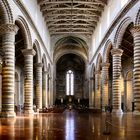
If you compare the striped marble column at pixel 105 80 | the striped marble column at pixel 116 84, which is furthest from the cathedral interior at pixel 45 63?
the striped marble column at pixel 105 80

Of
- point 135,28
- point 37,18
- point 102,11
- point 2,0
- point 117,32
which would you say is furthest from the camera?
point 102,11

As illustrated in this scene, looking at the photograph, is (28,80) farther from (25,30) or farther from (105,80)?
(105,80)

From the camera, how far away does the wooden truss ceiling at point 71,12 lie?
39438 mm

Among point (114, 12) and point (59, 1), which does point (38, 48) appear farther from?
point (114, 12)

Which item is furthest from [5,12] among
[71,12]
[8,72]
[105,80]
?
[71,12]

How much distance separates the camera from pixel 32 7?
34094 millimetres

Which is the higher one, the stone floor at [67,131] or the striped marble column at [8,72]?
the striped marble column at [8,72]

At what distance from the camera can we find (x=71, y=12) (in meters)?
44.0

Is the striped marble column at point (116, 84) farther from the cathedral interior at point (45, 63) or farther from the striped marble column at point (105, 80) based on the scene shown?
the striped marble column at point (105, 80)

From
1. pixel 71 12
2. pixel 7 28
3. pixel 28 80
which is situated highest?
pixel 71 12

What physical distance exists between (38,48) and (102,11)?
32.2ft

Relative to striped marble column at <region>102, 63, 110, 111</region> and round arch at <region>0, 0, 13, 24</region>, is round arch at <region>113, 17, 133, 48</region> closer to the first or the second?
striped marble column at <region>102, 63, 110, 111</region>

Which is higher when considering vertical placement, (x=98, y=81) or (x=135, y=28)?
(x=135, y=28)

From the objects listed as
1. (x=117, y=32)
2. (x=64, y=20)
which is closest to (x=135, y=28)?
(x=117, y=32)
